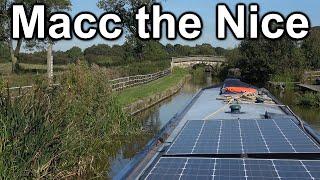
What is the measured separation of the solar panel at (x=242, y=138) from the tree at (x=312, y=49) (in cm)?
3473

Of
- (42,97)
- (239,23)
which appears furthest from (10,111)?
(239,23)

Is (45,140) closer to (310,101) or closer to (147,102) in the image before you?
(147,102)

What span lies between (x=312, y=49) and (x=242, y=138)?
1448 inches

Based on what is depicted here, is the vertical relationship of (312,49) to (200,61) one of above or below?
above

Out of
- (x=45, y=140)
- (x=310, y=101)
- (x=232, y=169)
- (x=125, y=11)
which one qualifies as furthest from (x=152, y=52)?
(x=232, y=169)

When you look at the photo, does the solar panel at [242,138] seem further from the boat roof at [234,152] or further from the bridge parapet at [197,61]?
the bridge parapet at [197,61]

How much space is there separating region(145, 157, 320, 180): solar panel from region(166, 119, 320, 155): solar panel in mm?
456

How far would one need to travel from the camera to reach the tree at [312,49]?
40588mm

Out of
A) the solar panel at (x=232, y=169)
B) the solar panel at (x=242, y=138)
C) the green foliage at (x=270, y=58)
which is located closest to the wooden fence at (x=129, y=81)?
the green foliage at (x=270, y=58)

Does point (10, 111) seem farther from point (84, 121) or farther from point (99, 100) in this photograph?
Answer: point (99, 100)

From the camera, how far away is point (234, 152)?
566cm

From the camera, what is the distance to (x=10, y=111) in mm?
7121

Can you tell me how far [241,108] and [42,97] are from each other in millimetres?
4718

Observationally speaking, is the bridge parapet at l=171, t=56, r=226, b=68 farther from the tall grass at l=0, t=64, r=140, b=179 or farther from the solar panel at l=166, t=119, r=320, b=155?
the solar panel at l=166, t=119, r=320, b=155
